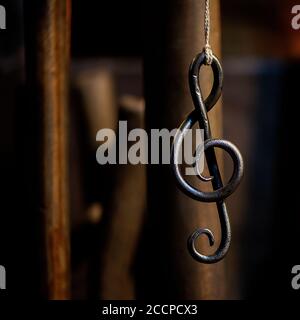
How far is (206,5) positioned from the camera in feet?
2.88

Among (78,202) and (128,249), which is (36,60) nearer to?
(128,249)

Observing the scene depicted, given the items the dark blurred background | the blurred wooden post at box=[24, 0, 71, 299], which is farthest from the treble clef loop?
the dark blurred background

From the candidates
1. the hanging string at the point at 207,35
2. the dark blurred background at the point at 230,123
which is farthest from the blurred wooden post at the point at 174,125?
the dark blurred background at the point at 230,123

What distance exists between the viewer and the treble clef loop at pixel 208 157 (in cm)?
84

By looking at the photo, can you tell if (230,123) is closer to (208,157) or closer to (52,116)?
(52,116)

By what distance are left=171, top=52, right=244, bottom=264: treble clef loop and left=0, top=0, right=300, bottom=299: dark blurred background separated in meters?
0.74

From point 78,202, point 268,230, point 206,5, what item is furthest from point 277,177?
point 206,5

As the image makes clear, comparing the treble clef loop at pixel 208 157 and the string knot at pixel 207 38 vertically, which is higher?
the string knot at pixel 207 38

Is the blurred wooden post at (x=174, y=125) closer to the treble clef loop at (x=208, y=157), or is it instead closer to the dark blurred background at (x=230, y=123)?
the treble clef loop at (x=208, y=157)

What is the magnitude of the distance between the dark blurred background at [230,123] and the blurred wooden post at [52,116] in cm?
45

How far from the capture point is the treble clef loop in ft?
2.75

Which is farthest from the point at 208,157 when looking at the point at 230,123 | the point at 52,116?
the point at 230,123

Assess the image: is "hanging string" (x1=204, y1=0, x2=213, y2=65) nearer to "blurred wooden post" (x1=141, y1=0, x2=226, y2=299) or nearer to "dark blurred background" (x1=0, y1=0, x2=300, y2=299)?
"blurred wooden post" (x1=141, y1=0, x2=226, y2=299)
